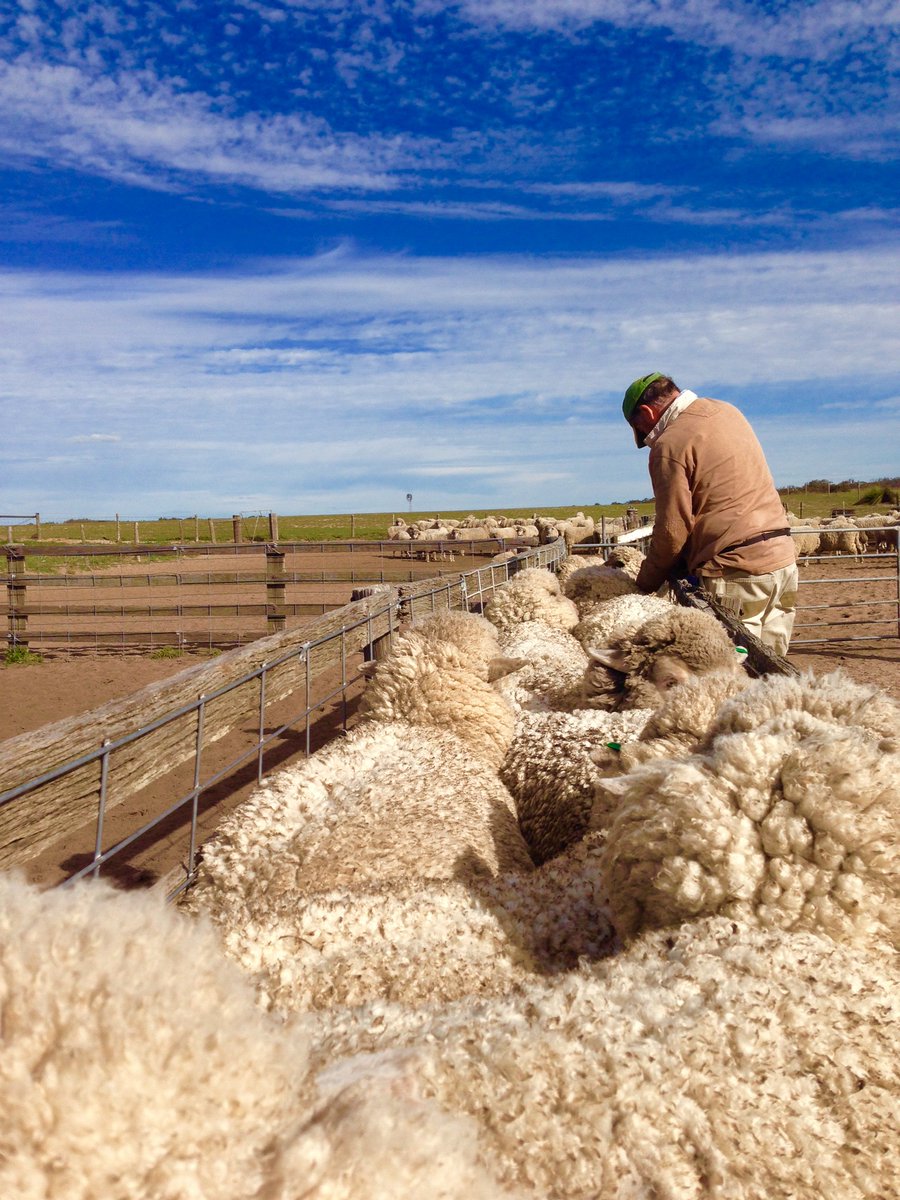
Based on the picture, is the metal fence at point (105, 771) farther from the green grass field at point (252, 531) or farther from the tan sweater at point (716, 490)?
the green grass field at point (252, 531)

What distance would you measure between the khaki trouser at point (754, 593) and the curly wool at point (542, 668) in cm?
83

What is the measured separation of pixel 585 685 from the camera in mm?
3971

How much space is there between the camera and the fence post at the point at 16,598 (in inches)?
544

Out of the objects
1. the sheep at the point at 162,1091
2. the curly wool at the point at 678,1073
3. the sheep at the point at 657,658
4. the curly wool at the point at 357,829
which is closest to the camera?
the sheep at the point at 162,1091

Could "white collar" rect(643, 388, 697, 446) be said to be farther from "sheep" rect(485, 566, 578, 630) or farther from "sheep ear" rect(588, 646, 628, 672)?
"sheep" rect(485, 566, 578, 630)

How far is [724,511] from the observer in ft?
14.3

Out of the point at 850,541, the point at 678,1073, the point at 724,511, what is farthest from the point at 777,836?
the point at 850,541

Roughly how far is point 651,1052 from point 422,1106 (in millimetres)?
393

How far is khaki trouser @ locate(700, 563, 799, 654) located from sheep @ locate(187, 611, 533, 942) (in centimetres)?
137

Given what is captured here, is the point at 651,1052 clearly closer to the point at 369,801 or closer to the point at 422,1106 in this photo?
the point at 422,1106

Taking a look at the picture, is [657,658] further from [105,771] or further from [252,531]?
[252,531]

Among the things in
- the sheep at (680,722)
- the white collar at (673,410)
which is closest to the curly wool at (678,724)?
the sheep at (680,722)

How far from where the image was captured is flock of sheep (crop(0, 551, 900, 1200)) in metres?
0.71

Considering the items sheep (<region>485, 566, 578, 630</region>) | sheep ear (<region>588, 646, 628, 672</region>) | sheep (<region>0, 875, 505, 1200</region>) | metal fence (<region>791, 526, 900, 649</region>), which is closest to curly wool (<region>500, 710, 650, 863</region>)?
sheep ear (<region>588, 646, 628, 672</region>)
